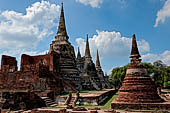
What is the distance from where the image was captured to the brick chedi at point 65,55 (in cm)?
2985

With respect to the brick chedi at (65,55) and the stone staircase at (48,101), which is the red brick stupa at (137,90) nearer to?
the stone staircase at (48,101)

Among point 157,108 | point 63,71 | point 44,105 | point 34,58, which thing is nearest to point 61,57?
point 63,71

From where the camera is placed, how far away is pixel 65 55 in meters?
31.8

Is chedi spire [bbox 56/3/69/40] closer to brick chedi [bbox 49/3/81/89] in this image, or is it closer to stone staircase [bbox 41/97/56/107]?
brick chedi [bbox 49/3/81/89]

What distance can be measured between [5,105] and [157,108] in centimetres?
1236

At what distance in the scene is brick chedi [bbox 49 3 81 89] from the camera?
29.9 meters

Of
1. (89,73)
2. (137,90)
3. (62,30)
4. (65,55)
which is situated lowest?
(137,90)

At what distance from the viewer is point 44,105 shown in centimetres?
1819

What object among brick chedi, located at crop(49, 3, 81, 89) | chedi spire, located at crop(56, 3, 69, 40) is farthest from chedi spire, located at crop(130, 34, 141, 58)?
chedi spire, located at crop(56, 3, 69, 40)

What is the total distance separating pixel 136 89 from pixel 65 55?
64.3 feet

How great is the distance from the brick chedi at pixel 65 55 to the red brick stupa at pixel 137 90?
15.5 m

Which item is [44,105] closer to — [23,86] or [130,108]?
[23,86]

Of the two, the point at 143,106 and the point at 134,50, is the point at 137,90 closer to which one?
the point at 143,106

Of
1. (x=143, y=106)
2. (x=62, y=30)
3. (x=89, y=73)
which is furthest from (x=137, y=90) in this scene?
(x=89, y=73)
